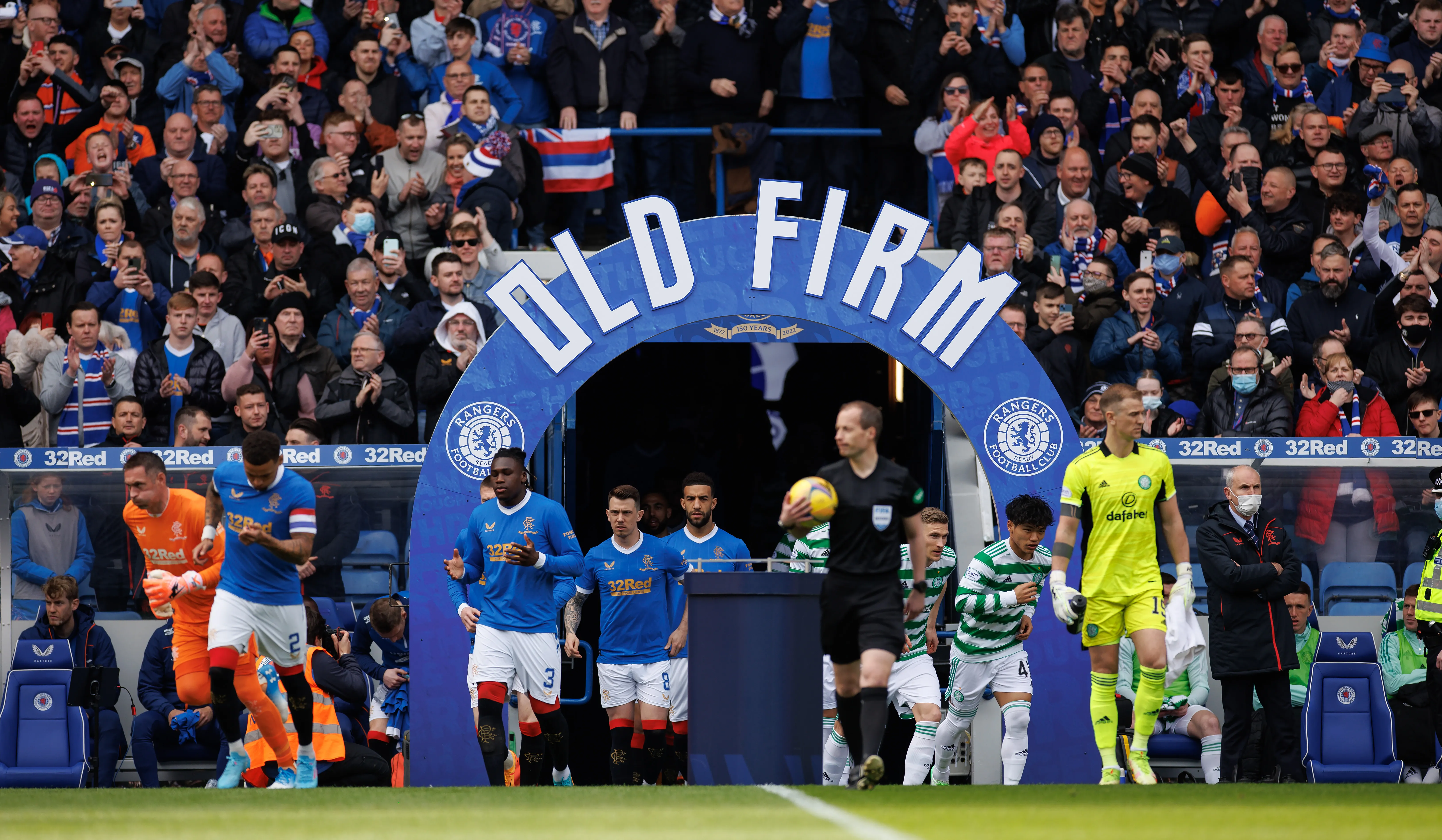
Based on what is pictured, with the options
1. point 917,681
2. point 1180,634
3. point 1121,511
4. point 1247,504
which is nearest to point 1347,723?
point 1247,504

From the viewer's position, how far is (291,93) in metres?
15.8

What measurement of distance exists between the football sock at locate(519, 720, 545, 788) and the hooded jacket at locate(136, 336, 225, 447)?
402cm

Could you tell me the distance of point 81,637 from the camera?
1249cm

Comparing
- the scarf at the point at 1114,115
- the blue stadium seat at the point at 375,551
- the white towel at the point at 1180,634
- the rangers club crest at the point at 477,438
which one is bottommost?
the white towel at the point at 1180,634

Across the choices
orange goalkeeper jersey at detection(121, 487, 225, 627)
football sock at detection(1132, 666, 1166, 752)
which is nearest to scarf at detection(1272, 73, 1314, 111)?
football sock at detection(1132, 666, 1166, 752)

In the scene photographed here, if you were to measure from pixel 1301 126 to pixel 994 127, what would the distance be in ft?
9.58

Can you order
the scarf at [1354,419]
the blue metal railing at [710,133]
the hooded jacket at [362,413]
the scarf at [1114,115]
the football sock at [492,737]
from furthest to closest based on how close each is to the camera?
the scarf at [1114,115], the blue metal railing at [710,133], the scarf at [1354,419], the hooded jacket at [362,413], the football sock at [492,737]

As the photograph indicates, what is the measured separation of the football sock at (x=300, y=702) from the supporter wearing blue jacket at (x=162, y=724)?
7.65 feet

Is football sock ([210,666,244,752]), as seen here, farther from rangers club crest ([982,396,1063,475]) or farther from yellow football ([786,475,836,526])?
rangers club crest ([982,396,1063,475])

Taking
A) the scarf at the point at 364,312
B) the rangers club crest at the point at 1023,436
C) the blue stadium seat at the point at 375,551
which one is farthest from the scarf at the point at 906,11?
the blue stadium seat at the point at 375,551

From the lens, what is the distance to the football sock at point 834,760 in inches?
425

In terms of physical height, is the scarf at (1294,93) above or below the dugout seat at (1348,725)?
above

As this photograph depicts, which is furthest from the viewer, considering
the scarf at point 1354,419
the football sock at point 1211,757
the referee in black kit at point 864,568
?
the scarf at point 1354,419

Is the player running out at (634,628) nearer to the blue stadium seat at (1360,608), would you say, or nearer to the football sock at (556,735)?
the football sock at (556,735)
